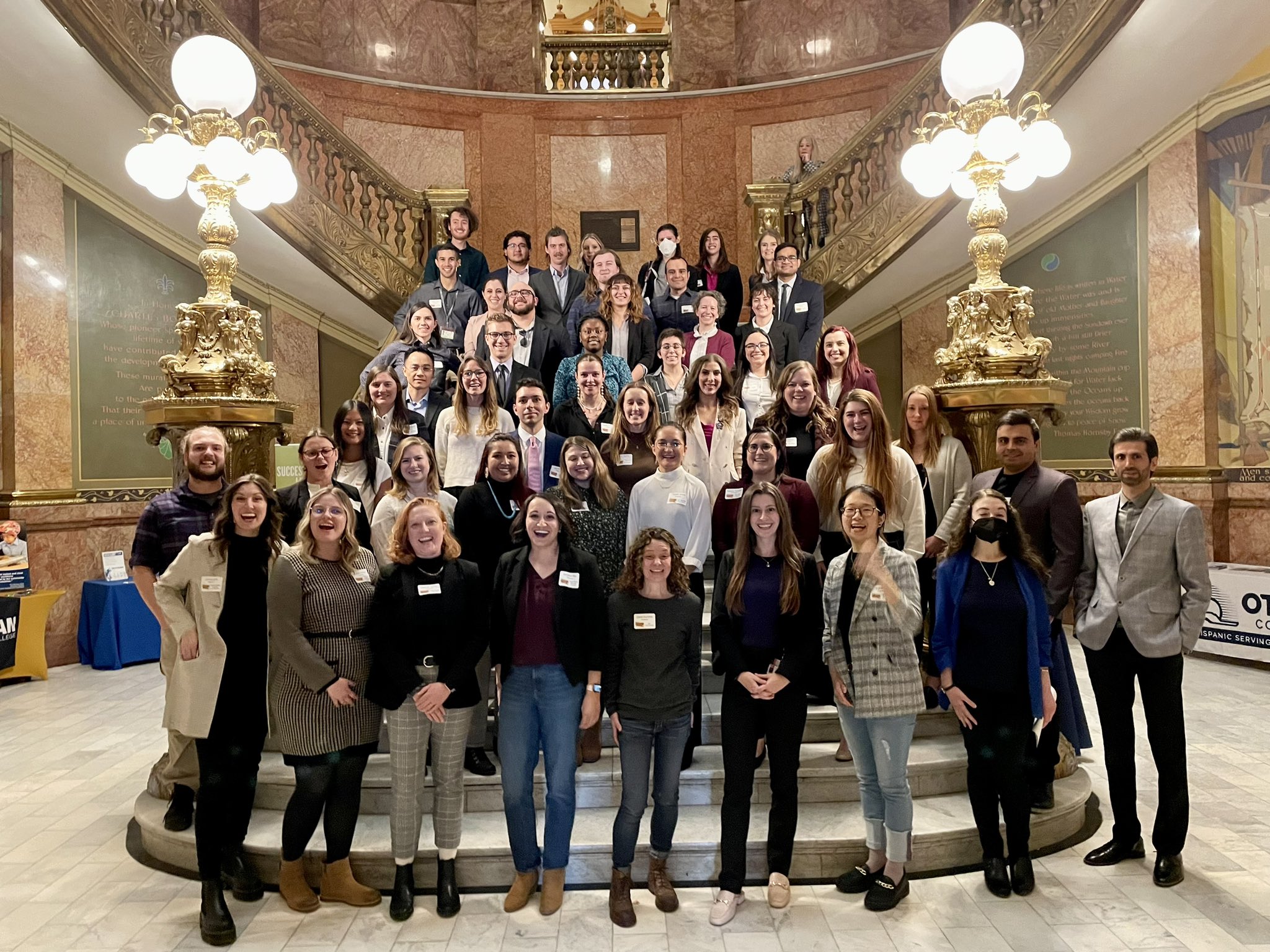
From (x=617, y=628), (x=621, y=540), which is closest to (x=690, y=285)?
(x=621, y=540)

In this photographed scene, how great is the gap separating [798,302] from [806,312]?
0.35 ft

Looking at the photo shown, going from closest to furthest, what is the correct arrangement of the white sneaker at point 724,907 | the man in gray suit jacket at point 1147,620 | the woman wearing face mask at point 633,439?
1. the white sneaker at point 724,907
2. the man in gray suit jacket at point 1147,620
3. the woman wearing face mask at point 633,439

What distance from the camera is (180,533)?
12.6 ft

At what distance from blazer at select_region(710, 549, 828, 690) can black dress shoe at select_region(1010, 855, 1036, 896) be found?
101 cm

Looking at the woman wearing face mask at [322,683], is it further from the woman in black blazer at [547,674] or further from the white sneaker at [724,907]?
the white sneaker at [724,907]

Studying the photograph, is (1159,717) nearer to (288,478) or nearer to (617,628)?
(617,628)

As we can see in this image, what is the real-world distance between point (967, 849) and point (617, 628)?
71.0 inches

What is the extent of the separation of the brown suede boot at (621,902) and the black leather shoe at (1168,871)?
2086 millimetres

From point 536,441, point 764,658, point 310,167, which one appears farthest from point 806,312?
point 310,167

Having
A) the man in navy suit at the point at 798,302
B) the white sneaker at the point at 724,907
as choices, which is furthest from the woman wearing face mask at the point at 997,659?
the man in navy suit at the point at 798,302

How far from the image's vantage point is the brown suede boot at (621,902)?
10.7 feet

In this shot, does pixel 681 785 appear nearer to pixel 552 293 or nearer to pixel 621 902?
pixel 621 902

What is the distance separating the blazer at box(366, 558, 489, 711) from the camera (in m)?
3.30

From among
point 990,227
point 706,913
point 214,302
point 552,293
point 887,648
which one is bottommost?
point 706,913
